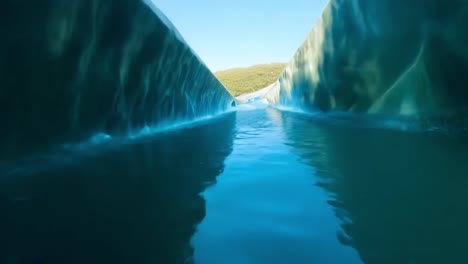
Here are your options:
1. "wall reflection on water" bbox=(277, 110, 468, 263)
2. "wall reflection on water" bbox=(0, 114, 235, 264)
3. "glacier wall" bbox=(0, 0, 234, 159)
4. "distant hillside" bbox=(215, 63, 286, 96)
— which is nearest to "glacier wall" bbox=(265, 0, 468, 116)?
"wall reflection on water" bbox=(277, 110, 468, 263)

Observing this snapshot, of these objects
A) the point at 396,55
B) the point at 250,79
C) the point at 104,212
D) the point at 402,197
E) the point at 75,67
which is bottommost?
the point at 402,197

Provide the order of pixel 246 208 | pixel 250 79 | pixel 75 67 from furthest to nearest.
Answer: pixel 250 79 → pixel 75 67 → pixel 246 208

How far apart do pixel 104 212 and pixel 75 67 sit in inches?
77.8

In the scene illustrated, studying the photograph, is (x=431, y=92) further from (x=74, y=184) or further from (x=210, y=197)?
(x=74, y=184)

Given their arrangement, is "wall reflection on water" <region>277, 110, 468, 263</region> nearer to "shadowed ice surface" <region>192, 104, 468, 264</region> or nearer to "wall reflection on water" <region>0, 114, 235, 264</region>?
"shadowed ice surface" <region>192, 104, 468, 264</region>

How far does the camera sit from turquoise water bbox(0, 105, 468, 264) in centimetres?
103

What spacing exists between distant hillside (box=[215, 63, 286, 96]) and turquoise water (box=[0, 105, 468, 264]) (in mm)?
41033

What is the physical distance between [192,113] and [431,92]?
22.1ft

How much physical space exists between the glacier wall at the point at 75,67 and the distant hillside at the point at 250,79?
39.2 m

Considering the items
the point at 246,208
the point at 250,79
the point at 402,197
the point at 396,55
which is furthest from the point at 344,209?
the point at 250,79

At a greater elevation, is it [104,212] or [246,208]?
[104,212]

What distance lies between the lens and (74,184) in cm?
196

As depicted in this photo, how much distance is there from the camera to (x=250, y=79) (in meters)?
44.8

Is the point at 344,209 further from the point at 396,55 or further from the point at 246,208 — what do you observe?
the point at 396,55
